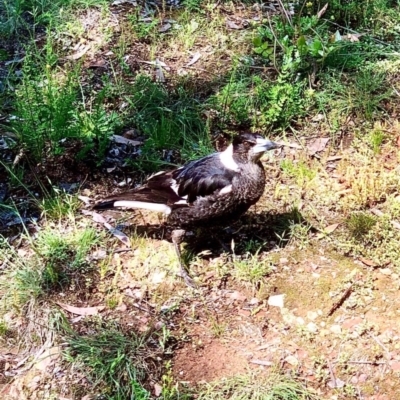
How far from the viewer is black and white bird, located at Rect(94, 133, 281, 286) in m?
3.96

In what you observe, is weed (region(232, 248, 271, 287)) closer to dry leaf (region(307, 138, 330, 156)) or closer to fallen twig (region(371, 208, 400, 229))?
fallen twig (region(371, 208, 400, 229))

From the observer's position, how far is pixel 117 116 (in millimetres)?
5117

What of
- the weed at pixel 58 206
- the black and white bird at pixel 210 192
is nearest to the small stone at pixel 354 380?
the black and white bird at pixel 210 192

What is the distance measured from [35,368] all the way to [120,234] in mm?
1096

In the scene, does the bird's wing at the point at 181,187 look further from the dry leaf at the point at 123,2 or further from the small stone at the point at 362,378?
the dry leaf at the point at 123,2

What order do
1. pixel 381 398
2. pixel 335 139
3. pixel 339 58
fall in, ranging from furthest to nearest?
1. pixel 339 58
2. pixel 335 139
3. pixel 381 398

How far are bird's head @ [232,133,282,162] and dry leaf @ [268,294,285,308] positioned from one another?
2.67ft

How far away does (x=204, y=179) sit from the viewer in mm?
3992

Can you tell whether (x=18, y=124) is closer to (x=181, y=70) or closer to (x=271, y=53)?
(x=181, y=70)

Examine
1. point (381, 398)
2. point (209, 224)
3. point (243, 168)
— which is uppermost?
point (243, 168)

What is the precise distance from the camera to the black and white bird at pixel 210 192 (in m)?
3.96

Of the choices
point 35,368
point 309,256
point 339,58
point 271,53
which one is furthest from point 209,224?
point 339,58

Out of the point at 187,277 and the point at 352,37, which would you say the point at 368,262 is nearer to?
the point at 187,277

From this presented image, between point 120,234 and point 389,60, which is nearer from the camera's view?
point 120,234
